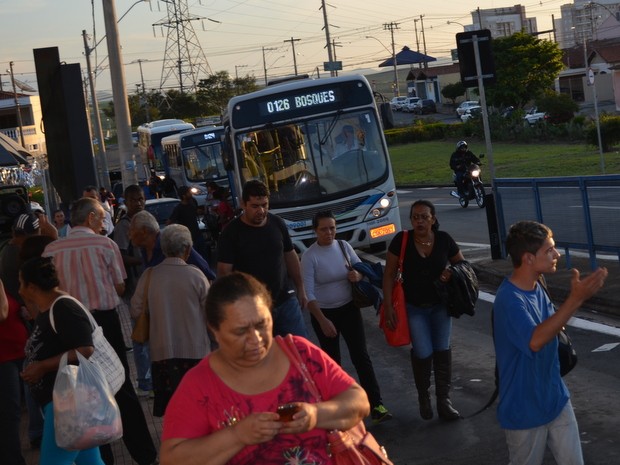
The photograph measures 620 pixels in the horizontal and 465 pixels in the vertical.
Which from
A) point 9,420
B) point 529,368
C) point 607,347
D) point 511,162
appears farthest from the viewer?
point 511,162

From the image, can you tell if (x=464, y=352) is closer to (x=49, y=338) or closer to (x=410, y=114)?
(x=49, y=338)

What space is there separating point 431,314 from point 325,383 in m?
4.89

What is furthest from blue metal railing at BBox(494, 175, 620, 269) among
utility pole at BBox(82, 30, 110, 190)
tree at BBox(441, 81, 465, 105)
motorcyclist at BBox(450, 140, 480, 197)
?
tree at BBox(441, 81, 465, 105)

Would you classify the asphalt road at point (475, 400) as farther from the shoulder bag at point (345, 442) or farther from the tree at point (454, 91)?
the tree at point (454, 91)

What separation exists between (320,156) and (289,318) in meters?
11.4

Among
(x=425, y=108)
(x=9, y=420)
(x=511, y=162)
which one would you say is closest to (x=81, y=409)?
(x=9, y=420)

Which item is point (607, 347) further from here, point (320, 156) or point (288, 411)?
point (320, 156)

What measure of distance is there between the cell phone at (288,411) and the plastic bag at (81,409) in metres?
2.65

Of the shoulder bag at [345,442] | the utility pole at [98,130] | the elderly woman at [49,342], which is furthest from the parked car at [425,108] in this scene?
the shoulder bag at [345,442]

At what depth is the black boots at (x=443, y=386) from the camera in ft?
28.6

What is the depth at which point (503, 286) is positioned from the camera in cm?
563

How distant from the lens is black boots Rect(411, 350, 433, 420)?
8.78 meters

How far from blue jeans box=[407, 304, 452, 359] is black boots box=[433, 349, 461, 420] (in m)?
0.07

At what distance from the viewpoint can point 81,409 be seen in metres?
6.02
